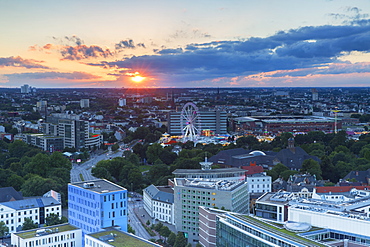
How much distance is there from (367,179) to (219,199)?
2947cm

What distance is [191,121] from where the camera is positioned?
427ft

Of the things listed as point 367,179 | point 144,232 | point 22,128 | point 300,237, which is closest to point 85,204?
point 144,232

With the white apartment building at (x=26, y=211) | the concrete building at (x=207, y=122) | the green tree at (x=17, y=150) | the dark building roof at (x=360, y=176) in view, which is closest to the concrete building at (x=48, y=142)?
the green tree at (x=17, y=150)

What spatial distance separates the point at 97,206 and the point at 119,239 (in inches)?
203

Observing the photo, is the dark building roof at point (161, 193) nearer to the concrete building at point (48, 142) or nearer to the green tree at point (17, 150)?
the green tree at point (17, 150)

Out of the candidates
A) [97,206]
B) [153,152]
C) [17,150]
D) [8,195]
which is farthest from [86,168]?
[97,206]

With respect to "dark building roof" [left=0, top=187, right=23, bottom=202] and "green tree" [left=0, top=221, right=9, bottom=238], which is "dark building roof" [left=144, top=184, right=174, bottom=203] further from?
"green tree" [left=0, top=221, right=9, bottom=238]

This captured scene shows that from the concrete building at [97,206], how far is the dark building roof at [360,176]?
1694 inches

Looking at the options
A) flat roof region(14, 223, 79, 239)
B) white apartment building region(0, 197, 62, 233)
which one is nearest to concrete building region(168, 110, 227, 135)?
white apartment building region(0, 197, 62, 233)

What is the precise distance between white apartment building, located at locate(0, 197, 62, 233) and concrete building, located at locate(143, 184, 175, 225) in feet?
38.2

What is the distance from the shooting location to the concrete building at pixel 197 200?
54.6 metres

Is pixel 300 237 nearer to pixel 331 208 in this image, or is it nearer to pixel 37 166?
pixel 331 208

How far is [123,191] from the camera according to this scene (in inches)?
1709

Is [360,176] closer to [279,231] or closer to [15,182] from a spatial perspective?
[279,231]
